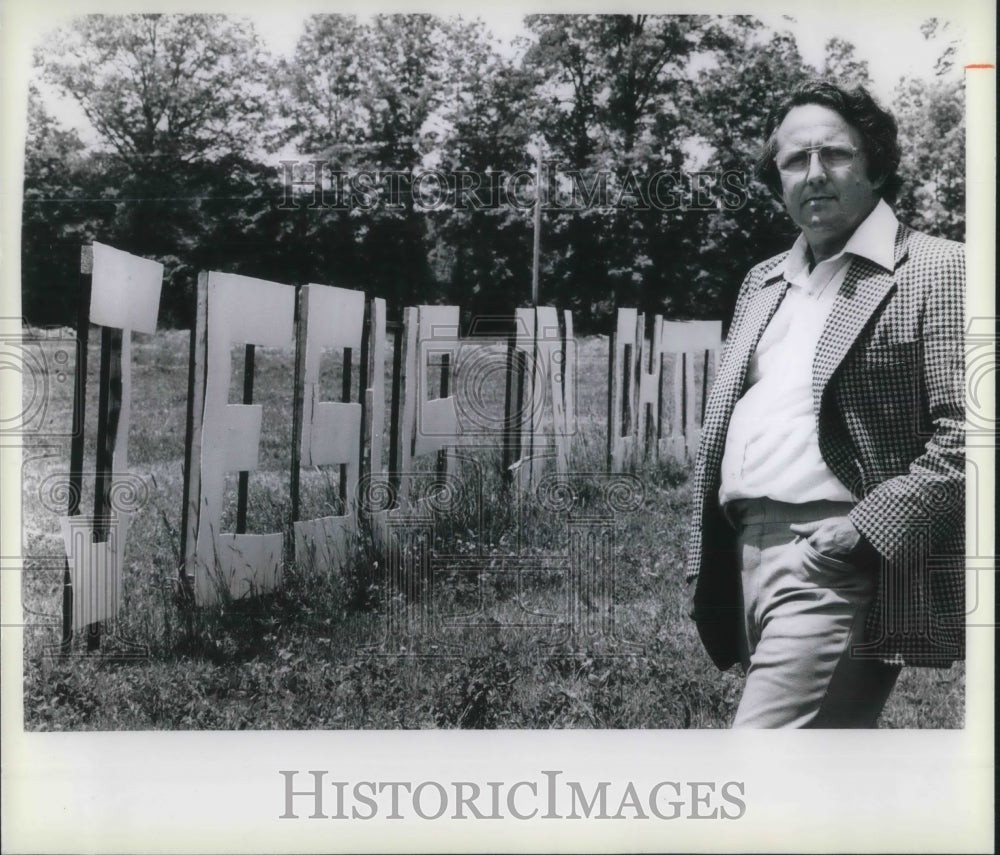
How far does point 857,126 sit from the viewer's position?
4.27 m

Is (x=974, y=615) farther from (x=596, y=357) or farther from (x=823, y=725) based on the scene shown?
(x=596, y=357)

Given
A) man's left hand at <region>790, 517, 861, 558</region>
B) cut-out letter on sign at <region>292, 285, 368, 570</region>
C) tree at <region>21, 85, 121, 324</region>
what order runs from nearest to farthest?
man's left hand at <region>790, 517, 861, 558</region>, tree at <region>21, 85, 121, 324</region>, cut-out letter on sign at <region>292, 285, 368, 570</region>

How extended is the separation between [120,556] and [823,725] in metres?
2.46

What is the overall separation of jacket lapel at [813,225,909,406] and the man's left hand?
37 centimetres

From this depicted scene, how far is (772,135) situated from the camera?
14.2 feet

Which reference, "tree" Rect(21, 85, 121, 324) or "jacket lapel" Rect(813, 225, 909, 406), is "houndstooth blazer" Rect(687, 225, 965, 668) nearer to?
"jacket lapel" Rect(813, 225, 909, 406)

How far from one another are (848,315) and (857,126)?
2.18 feet

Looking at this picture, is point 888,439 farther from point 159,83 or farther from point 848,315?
point 159,83

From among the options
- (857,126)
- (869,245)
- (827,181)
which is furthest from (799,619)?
(857,126)

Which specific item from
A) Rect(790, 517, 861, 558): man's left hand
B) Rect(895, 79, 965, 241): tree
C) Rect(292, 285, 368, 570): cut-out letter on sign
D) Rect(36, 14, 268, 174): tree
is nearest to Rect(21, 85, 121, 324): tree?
Rect(36, 14, 268, 174): tree

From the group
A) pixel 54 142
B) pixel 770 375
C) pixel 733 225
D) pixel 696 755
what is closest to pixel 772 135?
pixel 733 225

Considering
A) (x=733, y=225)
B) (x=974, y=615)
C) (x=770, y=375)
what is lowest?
(x=974, y=615)

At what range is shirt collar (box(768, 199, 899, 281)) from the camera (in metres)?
4.14

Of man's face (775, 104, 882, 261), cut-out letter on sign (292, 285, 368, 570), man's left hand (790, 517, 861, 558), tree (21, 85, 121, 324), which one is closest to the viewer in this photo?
man's left hand (790, 517, 861, 558)
